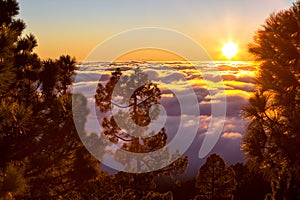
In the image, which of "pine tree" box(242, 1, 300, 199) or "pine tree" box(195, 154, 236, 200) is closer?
"pine tree" box(242, 1, 300, 199)

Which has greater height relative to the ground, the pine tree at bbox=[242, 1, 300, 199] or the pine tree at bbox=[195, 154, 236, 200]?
the pine tree at bbox=[242, 1, 300, 199]

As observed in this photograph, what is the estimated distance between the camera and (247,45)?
53.5ft

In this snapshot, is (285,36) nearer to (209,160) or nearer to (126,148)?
(126,148)

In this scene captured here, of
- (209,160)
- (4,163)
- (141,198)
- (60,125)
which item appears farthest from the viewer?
(209,160)

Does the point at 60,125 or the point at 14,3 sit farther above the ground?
the point at 14,3

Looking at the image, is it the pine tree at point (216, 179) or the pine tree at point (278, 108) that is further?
the pine tree at point (216, 179)

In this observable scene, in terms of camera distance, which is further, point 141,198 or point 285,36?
point 141,198

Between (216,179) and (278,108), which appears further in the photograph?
(216,179)

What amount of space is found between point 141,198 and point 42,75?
39.3 feet

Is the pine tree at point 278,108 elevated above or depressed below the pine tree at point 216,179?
above

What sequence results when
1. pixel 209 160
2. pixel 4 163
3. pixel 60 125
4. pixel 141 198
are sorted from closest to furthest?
pixel 4 163 < pixel 60 125 < pixel 141 198 < pixel 209 160

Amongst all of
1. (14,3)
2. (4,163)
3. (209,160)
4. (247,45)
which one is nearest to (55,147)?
(4,163)

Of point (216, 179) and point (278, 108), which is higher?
point (278, 108)

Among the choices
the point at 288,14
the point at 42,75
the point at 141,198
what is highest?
the point at 288,14
